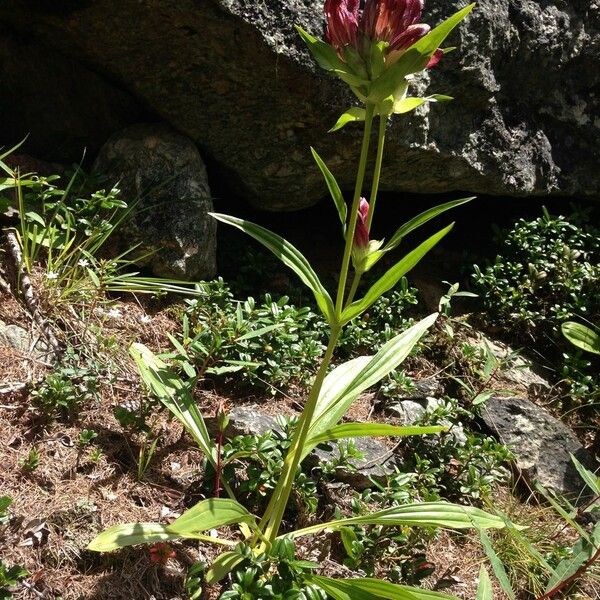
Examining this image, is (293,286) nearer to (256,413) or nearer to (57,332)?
(256,413)

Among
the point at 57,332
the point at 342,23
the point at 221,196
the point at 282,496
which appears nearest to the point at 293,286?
the point at 221,196

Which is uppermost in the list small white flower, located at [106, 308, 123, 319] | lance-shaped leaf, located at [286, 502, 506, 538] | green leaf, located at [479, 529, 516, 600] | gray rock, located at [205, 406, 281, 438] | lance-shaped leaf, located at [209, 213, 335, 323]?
lance-shaped leaf, located at [209, 213, 335, 323]

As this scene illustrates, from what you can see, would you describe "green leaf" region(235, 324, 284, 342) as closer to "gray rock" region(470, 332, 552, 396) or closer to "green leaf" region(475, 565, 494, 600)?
"gray rock" region(470, 332, 552, 396)

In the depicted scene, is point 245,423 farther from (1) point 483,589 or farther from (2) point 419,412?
(1) point 483,589

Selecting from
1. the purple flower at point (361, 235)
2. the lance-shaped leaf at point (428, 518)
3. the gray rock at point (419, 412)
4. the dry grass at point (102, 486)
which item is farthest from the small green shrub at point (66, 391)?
A: the gray rock at point (419, 412)

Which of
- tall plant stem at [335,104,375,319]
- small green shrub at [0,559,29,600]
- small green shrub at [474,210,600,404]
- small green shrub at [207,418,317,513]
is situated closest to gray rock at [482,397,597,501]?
small green shrub at [474,210,600,404]
